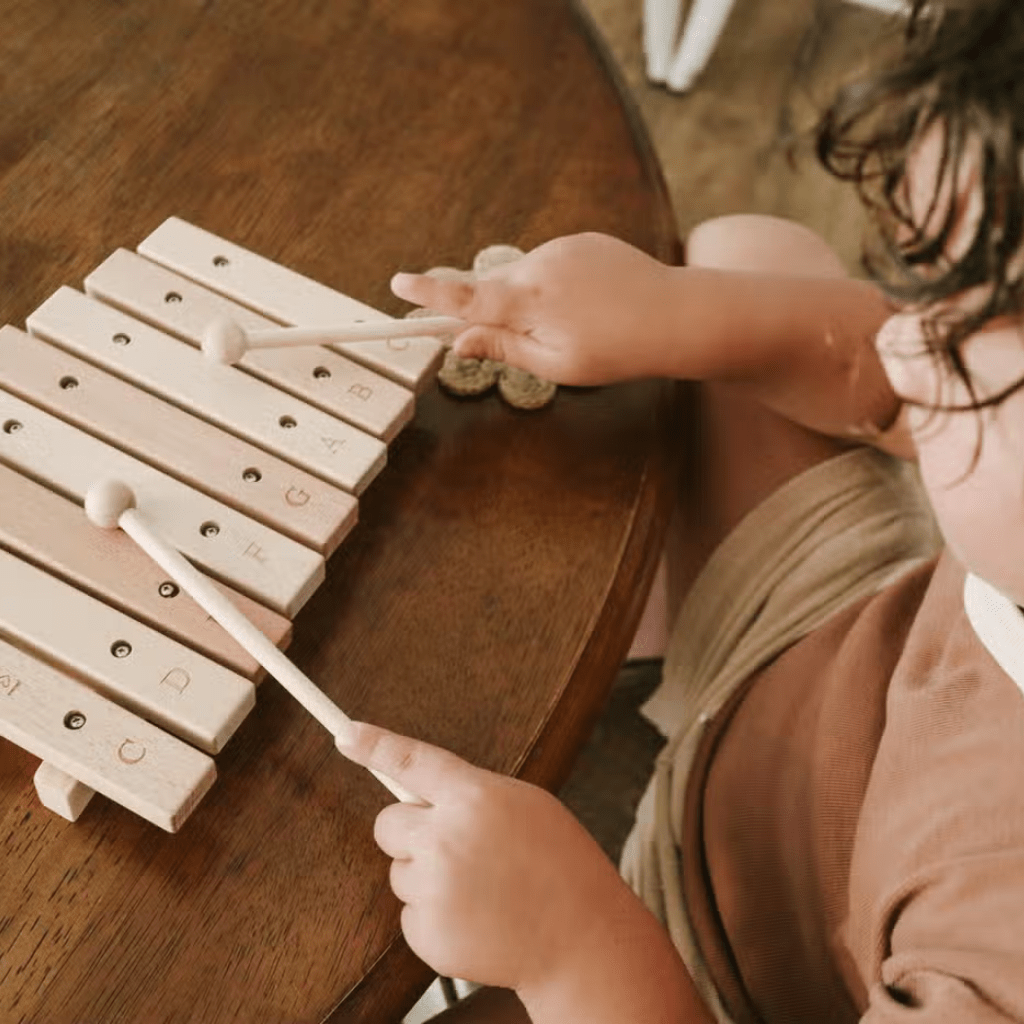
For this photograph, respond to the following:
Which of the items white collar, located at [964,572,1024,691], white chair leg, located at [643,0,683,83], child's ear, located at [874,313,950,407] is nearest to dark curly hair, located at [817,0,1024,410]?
child's ear, located at [874,313,950,407]

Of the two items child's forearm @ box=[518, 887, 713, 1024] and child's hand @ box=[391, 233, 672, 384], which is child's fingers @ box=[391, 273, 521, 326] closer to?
child's hand @ box=[391, 233, 672, 384]

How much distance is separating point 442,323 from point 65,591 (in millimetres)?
306

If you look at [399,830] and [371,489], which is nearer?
[399,830]

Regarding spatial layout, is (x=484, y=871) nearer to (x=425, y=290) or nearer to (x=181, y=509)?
(x=181, y=509)

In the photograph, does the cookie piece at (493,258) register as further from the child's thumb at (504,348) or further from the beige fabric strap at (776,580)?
the beige fabric strap at (776,580)

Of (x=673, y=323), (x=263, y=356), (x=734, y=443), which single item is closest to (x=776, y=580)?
(x=734, y=443)

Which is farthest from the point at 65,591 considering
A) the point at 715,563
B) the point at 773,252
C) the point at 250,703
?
the point at 773,252

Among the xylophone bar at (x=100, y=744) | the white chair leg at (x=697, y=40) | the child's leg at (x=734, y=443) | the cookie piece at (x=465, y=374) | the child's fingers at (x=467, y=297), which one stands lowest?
the white chair leg at (x=697, y=40)

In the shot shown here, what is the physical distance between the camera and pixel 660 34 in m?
2.19

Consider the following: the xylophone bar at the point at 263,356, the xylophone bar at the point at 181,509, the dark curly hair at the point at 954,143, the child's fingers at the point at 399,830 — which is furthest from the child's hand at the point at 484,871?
the dark curly hair at the point at 954,143

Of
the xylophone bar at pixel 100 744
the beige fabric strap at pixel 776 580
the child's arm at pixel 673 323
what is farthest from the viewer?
the beige fabric strap at pixel 776 580

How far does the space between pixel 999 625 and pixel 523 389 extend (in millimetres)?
→ 354

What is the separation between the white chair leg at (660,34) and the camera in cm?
215

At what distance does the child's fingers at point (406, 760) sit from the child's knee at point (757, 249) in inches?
21.6
